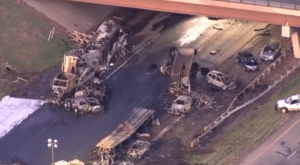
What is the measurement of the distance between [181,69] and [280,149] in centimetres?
1599

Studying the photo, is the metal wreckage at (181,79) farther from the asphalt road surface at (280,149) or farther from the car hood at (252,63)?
the asphalt road surface at (280,149)

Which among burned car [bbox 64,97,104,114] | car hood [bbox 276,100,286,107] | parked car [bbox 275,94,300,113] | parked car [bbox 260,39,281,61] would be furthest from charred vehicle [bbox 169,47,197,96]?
parked car [bbox 275,94,300,113]

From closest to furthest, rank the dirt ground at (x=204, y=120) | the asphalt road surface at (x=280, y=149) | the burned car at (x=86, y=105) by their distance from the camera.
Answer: the asphalt road surface at (x=280, y=149) → the dirt ground at (x=204, y=120) → the burned car at (x=86, y=105)

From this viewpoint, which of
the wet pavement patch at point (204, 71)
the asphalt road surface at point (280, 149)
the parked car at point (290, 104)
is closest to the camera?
the asphalt road surface at point (280, 149)

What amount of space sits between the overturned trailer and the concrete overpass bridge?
1105 centimetres

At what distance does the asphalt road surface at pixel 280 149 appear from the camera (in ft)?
250

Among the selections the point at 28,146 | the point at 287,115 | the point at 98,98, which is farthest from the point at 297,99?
the point at 28,146

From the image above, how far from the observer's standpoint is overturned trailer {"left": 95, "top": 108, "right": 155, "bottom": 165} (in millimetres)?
78312

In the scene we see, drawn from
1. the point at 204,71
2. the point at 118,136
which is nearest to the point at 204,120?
the point at 118,136

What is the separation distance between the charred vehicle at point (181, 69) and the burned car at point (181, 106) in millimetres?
1835

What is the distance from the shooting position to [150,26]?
99.4 meters

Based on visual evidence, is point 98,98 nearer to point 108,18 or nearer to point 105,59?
point 105,59

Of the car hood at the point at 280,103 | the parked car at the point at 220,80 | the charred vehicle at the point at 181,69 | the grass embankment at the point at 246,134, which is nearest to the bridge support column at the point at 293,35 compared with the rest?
the grass embankment at the point at 246,134

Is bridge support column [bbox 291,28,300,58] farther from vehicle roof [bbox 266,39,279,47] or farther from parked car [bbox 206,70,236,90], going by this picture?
parked car [bbox 206,70,236,90]
